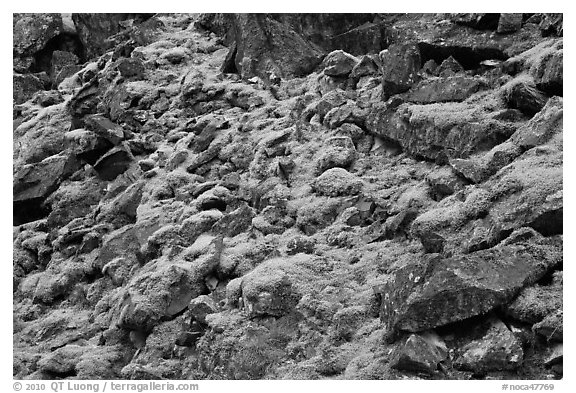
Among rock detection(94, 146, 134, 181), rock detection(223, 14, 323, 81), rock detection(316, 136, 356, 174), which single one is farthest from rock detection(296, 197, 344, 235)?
rock detection(223, 14, 323, 81)

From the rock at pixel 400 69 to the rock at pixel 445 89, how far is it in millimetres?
304

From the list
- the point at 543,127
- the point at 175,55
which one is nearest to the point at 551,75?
the point at 543,127

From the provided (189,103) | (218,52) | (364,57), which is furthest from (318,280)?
(218,52)

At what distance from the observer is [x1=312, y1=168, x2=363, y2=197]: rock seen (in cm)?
1500

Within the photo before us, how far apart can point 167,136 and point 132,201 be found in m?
3.13

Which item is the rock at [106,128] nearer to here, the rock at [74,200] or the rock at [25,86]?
the rock at [74,200]

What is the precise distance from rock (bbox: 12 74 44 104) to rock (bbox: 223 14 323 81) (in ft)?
27.9

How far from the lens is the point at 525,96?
14.1 m

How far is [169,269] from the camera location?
14.1 metres

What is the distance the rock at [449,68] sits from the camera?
16781 millimetres

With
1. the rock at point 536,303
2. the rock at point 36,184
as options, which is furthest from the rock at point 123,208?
the rock at point 536,303

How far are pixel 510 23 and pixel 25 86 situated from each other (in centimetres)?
1727

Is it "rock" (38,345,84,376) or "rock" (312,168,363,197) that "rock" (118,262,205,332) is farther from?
"rock" (312,168,363,197)

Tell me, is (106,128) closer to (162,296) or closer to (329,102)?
(329,102)
